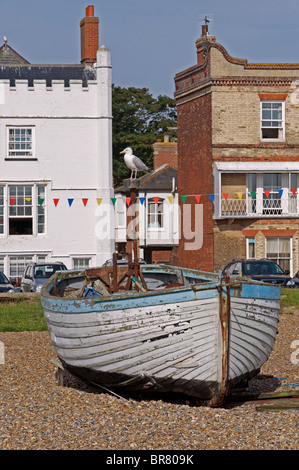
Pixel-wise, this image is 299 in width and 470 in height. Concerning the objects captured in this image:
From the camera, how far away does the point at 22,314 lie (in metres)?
21.9

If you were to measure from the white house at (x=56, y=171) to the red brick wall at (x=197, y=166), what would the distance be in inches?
214

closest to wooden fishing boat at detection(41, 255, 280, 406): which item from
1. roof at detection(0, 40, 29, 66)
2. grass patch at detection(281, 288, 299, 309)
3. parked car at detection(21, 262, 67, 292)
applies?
grass patch at detection(281, 288, 299, 309)

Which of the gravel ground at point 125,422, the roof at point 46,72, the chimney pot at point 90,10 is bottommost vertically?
the gravel ground at point 125,422

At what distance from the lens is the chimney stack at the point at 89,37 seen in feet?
123

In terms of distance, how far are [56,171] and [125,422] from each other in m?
27.1

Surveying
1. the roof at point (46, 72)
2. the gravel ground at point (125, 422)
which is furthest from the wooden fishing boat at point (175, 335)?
the roof at point (46, 72)

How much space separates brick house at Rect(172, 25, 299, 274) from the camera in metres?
38.7

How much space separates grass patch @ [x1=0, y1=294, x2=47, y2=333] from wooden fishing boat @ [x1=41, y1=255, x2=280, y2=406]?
334 inches

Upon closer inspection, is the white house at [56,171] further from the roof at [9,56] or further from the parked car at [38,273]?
the roof at [9,56]

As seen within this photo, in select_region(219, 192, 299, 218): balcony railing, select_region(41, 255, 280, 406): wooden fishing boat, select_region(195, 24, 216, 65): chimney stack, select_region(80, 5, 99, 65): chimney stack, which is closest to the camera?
select_region(41, 255, 280, 406): wooden fishing boat

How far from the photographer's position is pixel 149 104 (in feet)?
217

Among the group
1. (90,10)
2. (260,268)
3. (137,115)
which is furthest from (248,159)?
(137,115)

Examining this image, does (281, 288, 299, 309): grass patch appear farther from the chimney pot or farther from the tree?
the tree

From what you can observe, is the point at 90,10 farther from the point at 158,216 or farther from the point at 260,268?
the point at 260,268
